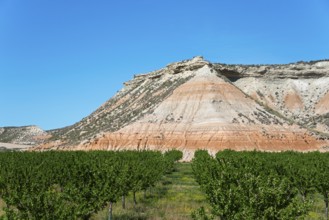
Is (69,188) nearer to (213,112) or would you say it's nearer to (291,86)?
(213,112)

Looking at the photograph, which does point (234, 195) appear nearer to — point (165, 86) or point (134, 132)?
point (134, 132)

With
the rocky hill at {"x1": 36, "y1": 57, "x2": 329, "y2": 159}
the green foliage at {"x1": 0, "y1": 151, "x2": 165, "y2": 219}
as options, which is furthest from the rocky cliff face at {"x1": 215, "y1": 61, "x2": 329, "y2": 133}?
the green foliage at {"x1": 0, "y1": 151, "x2": 165, "y2": 219}

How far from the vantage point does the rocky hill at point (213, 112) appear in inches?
4328

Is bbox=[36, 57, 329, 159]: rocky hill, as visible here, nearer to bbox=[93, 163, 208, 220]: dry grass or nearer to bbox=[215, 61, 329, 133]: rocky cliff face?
bbox=[215, 61, 329, 133]: rocky cliff face

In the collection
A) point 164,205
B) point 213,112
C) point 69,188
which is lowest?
point 164,205

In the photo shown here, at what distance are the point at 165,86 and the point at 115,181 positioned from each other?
116 meters

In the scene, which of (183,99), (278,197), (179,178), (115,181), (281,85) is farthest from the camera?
(281,85)

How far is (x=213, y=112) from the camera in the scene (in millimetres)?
116188

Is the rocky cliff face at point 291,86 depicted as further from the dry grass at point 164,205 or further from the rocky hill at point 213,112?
the dry grass at point 164,205

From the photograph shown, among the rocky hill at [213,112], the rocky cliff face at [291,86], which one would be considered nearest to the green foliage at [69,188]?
the rocky hill at [213,112]

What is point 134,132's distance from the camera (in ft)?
388

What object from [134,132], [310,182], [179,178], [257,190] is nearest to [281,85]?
[134,132]

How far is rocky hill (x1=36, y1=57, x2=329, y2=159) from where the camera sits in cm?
10994

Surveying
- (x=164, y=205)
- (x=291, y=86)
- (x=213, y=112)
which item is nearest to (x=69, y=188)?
(x=164, y=205)
